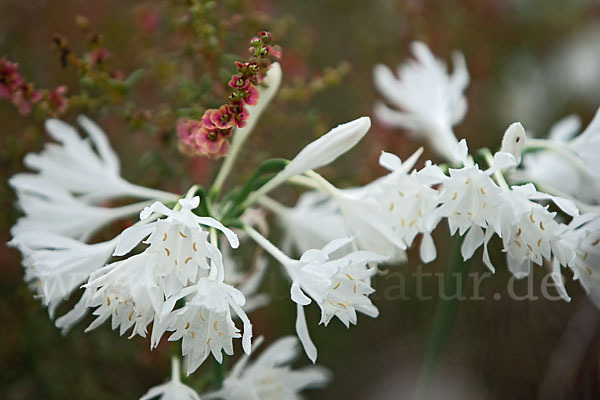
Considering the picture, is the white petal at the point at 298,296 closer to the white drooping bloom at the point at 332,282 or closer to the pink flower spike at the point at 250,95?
the white drooping bloom at the point at 332,282

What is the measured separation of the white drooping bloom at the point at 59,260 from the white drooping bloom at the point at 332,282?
0.24 meters

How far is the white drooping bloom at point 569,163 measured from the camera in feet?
2.65

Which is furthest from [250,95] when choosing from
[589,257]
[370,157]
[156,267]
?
[370,157]

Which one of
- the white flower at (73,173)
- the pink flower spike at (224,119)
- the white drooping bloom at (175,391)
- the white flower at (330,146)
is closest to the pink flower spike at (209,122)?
the pink flower spike at (224,119)

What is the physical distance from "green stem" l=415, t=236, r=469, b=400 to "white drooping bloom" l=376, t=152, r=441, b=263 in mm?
68

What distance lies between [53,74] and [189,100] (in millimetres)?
750

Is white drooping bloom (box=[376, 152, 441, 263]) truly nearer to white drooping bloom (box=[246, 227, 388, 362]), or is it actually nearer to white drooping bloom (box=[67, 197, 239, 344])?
white drooping bloom (box=[246, 227, 388, 362])

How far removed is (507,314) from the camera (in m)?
1.31

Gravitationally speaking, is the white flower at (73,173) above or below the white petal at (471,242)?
above

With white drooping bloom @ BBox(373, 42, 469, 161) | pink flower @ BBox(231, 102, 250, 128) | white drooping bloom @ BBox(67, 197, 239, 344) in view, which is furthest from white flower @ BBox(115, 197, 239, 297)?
white drooping bloom @ BBox(373, 42, 469, 161)

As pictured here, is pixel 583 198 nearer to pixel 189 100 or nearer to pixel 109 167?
pixel 189 100

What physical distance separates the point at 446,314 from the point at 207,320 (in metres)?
0.37

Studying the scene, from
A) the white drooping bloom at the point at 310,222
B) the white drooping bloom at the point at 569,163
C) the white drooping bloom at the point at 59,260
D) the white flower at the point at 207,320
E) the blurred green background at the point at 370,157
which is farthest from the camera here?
the blurred green background at the point at 370,157

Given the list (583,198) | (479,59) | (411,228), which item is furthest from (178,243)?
(479,59)
